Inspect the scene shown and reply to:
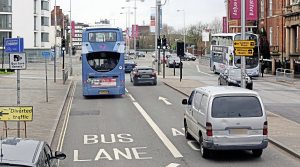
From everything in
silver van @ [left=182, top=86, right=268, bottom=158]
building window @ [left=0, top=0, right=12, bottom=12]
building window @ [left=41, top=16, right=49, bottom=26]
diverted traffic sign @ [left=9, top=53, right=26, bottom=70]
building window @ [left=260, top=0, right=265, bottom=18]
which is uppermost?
building window @ [left=0, top=0, right=12, bottom=12]

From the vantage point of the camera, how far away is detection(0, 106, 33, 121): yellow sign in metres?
14.7

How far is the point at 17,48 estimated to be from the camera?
15969 mm

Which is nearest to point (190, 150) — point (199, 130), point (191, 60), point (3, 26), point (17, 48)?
point (199, 130)

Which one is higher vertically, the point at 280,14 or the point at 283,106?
the point at 280,14

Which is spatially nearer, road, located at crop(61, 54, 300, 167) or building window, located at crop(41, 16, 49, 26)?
road, located at crop(61, 54, 300, 167)

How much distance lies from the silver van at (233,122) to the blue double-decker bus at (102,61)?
1799 cm

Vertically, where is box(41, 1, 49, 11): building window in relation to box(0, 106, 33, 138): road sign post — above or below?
above

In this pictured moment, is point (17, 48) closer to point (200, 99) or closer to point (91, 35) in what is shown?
point (200, 99)

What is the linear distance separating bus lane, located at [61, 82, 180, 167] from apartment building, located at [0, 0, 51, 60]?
2664 inches

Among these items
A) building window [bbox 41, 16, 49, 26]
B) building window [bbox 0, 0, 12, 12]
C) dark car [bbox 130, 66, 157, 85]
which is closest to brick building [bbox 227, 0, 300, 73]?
dark car [bbox 130, 66, 157, 85]

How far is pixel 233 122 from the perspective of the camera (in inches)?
547

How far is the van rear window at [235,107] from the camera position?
1404cm

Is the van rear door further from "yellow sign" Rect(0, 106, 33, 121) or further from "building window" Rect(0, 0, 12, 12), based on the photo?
"building window" Rect(0, 0, 12, 12)

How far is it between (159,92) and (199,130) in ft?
74.7
